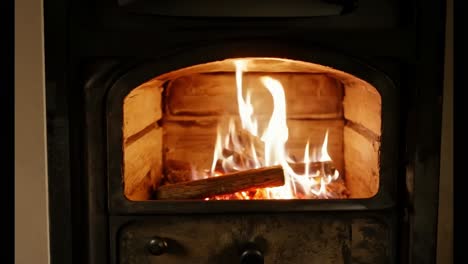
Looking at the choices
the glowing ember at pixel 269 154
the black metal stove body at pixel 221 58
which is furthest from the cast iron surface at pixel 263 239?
the glowing ember at pixel 269 154

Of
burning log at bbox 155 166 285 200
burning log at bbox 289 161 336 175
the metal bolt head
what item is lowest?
the metal bolt head

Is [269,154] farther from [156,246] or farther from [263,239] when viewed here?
[156,246]

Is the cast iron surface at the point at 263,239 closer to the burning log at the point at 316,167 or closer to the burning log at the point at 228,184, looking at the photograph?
the burning log at the point at 228,184

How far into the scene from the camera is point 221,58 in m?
1.00

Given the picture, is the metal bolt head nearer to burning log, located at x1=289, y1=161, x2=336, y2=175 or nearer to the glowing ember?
the glowing ember

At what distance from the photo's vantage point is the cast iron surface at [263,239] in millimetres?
1042

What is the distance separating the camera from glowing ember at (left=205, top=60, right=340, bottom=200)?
48.7 inches

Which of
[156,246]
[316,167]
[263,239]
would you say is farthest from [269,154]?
[156,246]

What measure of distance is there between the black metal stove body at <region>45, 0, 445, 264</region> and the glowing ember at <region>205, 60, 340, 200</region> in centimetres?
17

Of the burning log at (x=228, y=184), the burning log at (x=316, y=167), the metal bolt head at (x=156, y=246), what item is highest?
the burning log at (x=316, y=167)

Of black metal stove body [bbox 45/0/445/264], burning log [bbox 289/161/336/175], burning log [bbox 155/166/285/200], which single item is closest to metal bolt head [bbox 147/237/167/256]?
black metal stove body [bbox 45/0/445/264]

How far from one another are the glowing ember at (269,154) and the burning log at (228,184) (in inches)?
2.9

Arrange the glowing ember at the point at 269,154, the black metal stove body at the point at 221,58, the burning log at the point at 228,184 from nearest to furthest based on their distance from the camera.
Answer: the black metal stove body at the point at 221,58
the burning log at the point at 228,184
the glowing ember at the point at 269,154

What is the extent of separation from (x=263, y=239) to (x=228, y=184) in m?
0.14
